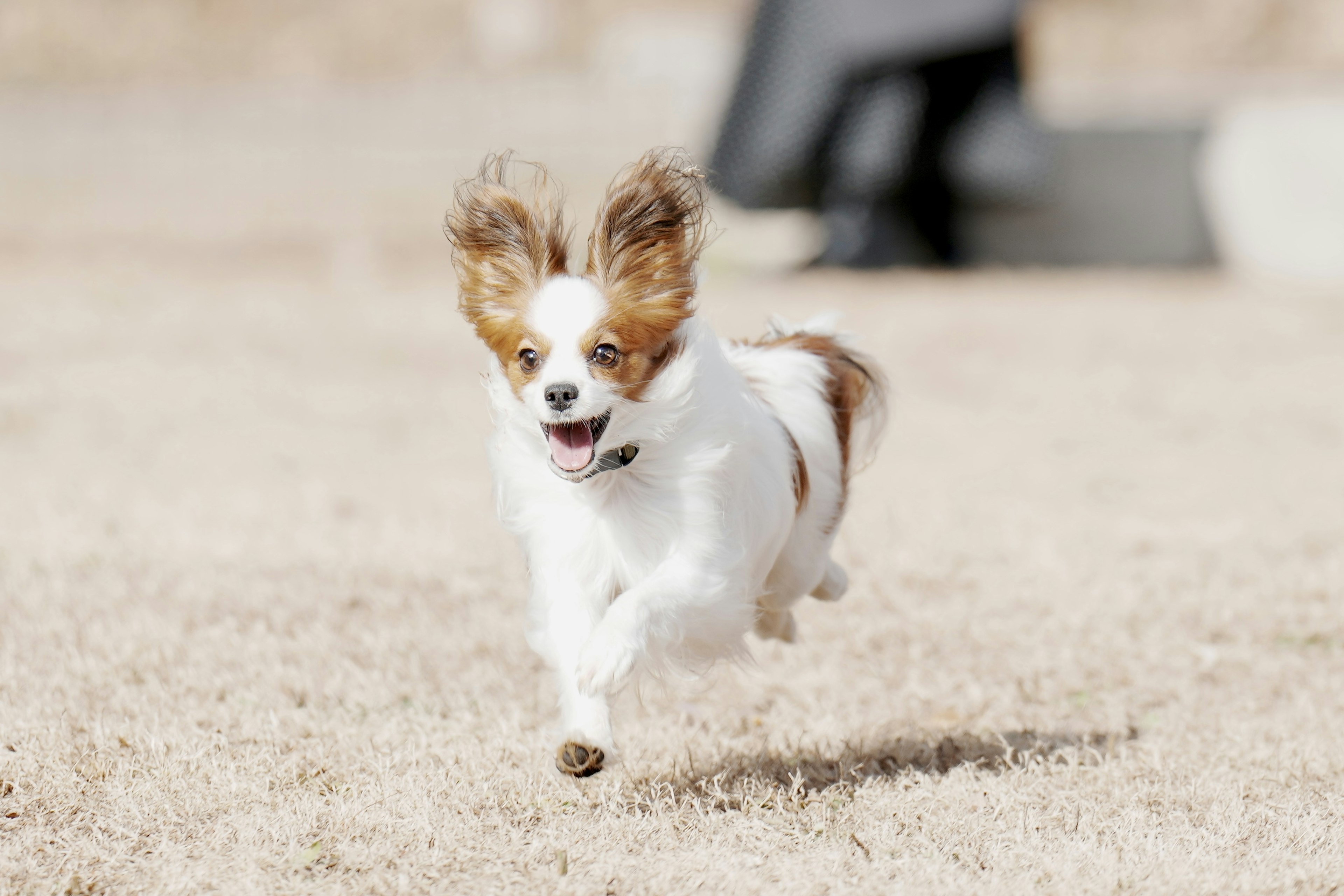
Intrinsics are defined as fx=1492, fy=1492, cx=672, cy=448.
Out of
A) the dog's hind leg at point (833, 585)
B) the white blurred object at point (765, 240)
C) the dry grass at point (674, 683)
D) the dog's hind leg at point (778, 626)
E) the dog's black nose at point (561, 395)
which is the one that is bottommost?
the white blurred object at point (765, 240)

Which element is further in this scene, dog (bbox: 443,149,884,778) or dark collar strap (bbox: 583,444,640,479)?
dark collar strap (bbox: 583,444,640,479)

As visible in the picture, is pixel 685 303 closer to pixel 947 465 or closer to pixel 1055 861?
pixel 1055 861

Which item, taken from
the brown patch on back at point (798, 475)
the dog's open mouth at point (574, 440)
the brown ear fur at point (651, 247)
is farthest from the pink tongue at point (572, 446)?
the brown patch on back at point (798, 475)

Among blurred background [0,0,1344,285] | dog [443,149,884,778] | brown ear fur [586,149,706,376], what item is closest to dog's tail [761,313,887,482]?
dog [443,149,884,778]

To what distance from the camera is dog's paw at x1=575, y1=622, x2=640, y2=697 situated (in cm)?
338

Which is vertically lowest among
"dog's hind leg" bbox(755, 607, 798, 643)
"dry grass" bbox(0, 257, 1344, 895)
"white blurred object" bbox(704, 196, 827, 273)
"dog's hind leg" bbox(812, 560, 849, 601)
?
"white blurred object" bbox(704, 196, 827, 273)

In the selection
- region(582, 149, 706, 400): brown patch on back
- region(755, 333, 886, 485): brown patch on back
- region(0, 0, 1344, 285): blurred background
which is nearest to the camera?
region(582, 149, 706, 400): brown patch on back

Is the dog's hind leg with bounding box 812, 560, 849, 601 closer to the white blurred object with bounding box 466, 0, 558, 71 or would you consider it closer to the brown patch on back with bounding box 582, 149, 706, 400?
the brown patch on back with bounding box 582, 149, 706, 400

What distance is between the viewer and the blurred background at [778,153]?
1351cm

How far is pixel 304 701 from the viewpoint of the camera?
4.58 metres

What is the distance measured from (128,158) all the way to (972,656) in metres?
14.9

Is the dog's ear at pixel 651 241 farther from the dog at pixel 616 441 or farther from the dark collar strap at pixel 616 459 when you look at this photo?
the dark collar strap at pixel 616 459

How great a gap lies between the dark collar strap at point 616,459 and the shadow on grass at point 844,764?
0.84 meters

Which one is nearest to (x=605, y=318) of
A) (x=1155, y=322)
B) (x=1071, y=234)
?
(x=1155, y=322)
